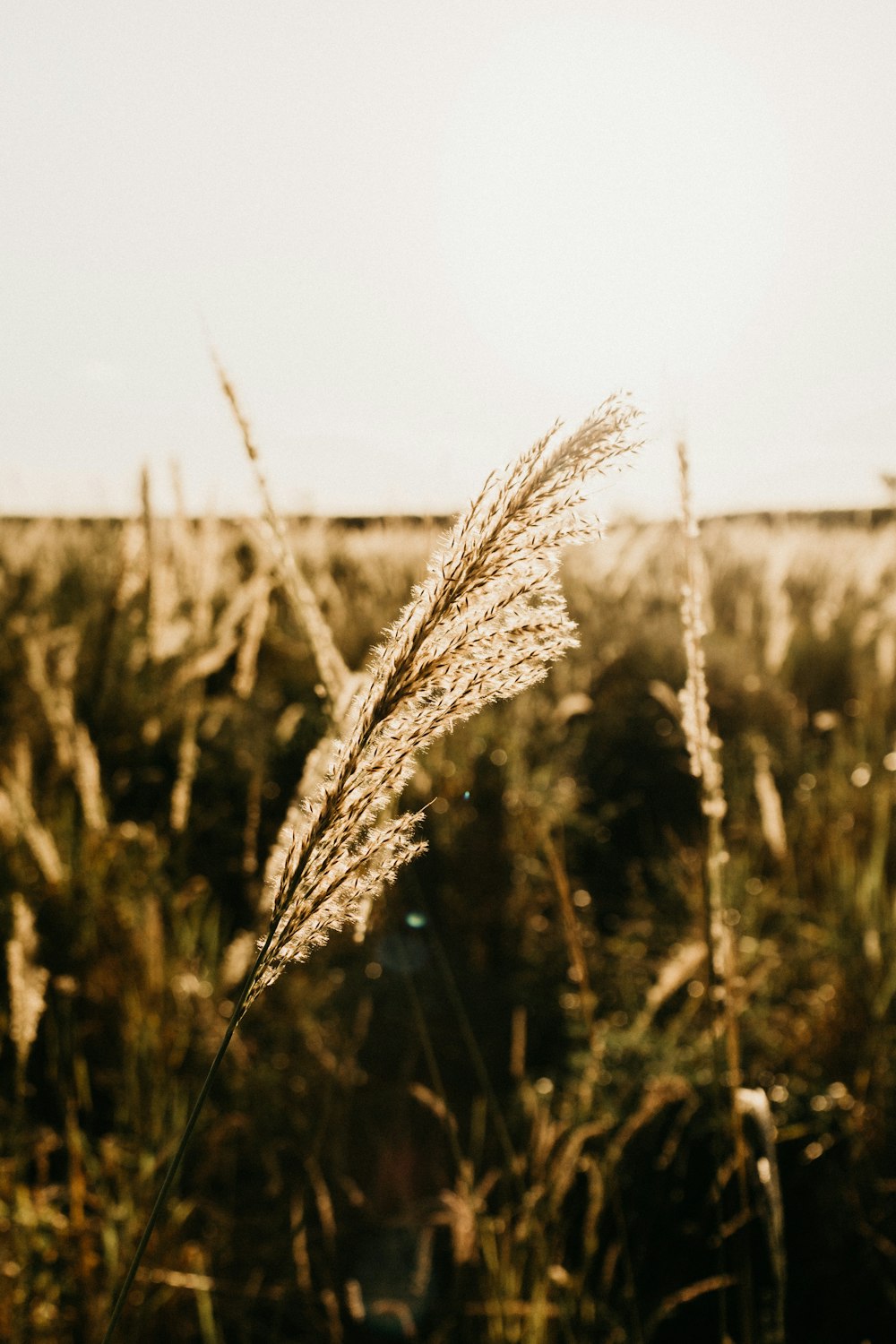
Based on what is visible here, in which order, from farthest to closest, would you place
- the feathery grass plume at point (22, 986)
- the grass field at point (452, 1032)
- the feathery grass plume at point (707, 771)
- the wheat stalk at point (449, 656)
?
1. the grass field at point (452, 1032)
2. the feathery grass plume at point (22, 986)
3. the feathery grass plume at point (707, 771)
4. the wheat stalk at point (449, 656)

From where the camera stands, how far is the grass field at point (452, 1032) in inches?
56.9

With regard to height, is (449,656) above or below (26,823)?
above

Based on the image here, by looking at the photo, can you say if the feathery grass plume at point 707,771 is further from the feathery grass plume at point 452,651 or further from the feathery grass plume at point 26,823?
the feathery grass plume at point 26,823

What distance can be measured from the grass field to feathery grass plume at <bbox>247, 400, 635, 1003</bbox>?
17.2 inches

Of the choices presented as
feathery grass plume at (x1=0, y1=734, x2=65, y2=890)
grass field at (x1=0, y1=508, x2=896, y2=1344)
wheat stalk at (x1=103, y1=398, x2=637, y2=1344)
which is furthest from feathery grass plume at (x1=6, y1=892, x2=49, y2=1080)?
wheat stalk at (x1=103, y1=398, x2=637, y2=1344)

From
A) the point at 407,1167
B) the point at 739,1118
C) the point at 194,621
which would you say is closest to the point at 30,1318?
the point at 407,1167

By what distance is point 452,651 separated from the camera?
1.79 ft

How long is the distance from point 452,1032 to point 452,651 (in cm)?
201

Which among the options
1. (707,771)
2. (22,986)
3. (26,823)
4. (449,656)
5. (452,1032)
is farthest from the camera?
(452,1032)

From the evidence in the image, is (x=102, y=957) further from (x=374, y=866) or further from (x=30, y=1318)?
(x=374, y=866)

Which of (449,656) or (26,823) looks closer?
(449,656)

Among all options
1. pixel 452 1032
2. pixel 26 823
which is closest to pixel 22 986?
pixel 26 823

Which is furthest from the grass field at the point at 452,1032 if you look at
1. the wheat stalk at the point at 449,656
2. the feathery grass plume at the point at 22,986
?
the wheat stalk at the point at 449,656

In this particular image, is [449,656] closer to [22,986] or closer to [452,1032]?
[22,986]
